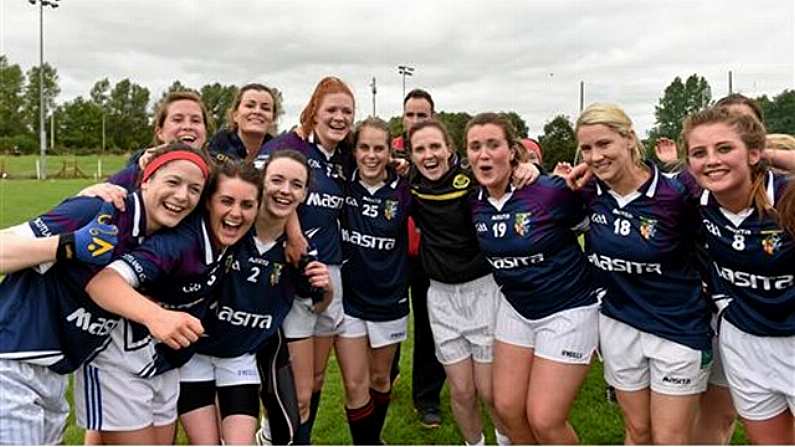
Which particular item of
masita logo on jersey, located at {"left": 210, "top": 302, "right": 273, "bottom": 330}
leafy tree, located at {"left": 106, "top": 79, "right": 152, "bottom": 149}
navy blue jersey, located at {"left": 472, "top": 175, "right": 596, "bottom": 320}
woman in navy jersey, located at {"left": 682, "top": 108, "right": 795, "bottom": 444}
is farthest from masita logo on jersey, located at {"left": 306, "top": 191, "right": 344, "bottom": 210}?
leafy tree, located at {"left": 106, "top": 79, "right": 152, "bottom": 149}

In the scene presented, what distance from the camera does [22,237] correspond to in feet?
8.49

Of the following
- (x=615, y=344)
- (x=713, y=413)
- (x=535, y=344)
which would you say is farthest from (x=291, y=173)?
(x=713, y=413)

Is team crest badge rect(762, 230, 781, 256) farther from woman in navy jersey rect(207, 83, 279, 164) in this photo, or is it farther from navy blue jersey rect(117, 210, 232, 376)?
woman in navy jersey rect(207, 83, 279, 164)

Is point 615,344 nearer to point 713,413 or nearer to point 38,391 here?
point 713,413

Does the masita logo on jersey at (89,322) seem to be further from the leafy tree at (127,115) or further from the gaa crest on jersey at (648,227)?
the leafy tree at (127,115)

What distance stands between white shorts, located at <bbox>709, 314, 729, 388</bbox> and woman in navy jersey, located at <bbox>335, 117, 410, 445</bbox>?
184 cm

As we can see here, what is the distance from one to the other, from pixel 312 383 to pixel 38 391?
1732 millimetres

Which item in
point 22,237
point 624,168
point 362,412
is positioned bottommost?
point 362,412

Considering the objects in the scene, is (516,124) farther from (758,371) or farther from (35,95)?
(35,95)

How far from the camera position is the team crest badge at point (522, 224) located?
3.75m

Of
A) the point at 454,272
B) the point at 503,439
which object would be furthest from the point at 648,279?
the point at 503,439

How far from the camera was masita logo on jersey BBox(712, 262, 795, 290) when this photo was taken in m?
2.97

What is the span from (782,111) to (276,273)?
5291 cm

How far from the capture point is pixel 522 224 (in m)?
3.76
